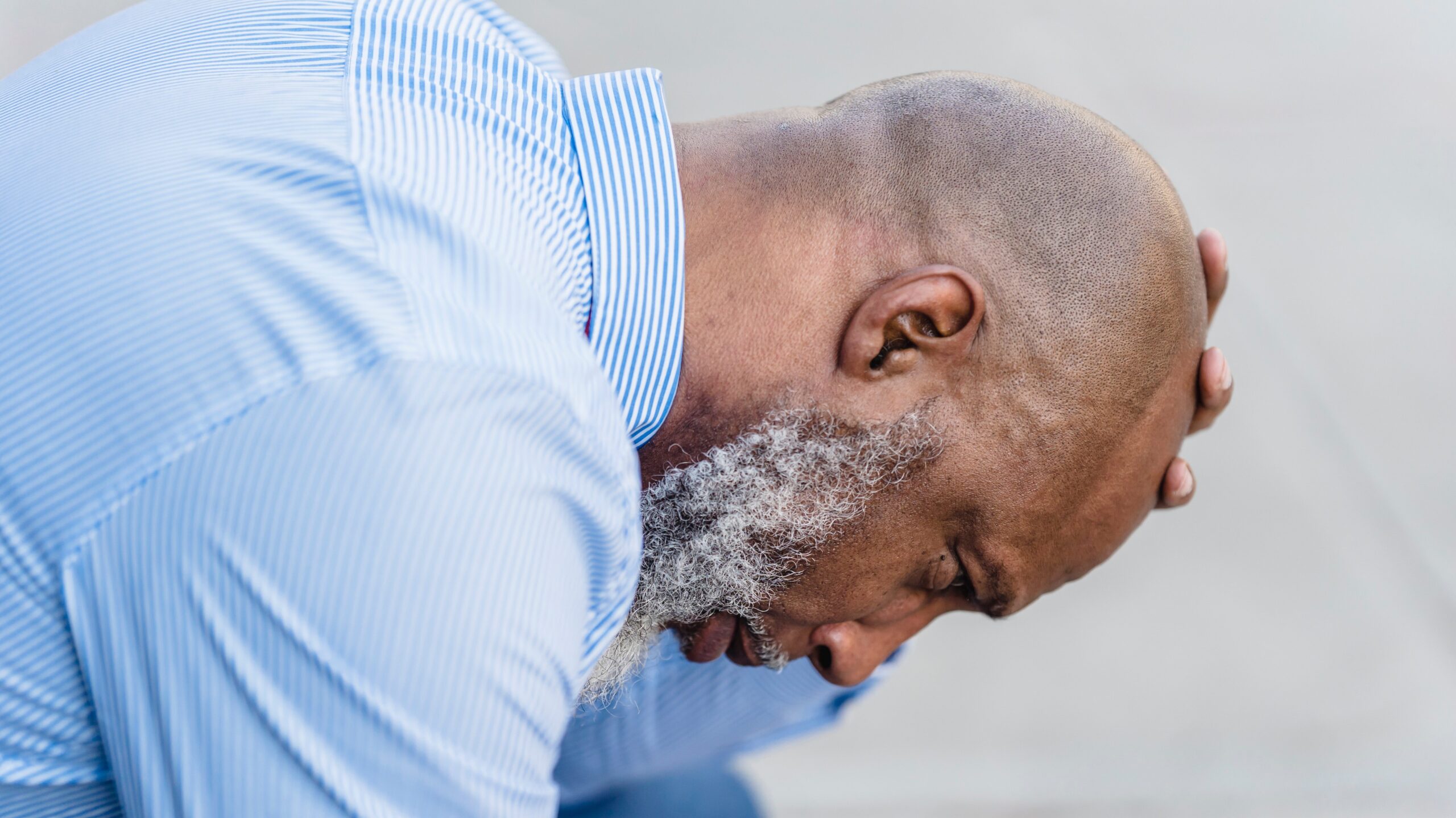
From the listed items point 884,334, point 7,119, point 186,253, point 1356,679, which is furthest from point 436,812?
point 1356,679

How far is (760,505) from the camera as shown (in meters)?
0.97

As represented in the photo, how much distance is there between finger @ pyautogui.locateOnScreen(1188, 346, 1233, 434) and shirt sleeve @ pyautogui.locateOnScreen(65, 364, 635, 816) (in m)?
0.68

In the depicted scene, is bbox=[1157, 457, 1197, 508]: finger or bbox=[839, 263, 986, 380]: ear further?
bbox=[1157, 457, 1197, 508]: finger

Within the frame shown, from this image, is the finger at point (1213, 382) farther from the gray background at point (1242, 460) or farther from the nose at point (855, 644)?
the gray background at point (1242, 460)

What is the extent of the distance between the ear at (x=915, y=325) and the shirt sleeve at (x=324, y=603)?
1.05ft

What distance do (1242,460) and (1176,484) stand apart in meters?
1.21

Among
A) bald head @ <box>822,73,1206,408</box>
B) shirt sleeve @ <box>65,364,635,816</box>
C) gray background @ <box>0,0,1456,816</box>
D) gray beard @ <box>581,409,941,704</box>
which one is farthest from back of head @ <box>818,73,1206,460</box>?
gray background @ <box>0,0,1456,816</box>

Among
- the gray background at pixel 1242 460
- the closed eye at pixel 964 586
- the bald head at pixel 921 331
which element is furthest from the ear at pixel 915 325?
the gray background at pixel 1242 460

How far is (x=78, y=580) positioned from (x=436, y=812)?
245 mm

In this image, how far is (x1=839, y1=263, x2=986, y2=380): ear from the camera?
0.86m

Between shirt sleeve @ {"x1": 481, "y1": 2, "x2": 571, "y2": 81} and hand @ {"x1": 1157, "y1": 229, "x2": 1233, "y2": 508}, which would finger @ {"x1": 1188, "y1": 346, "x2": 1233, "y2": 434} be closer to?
hand @ {"x1": 1157, "y1": 229, "x2": 1233, "y2": 508}

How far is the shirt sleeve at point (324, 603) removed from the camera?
615 mm

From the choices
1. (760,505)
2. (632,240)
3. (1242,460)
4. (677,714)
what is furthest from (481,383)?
(1242,460)

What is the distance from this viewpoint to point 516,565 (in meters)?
0.66
